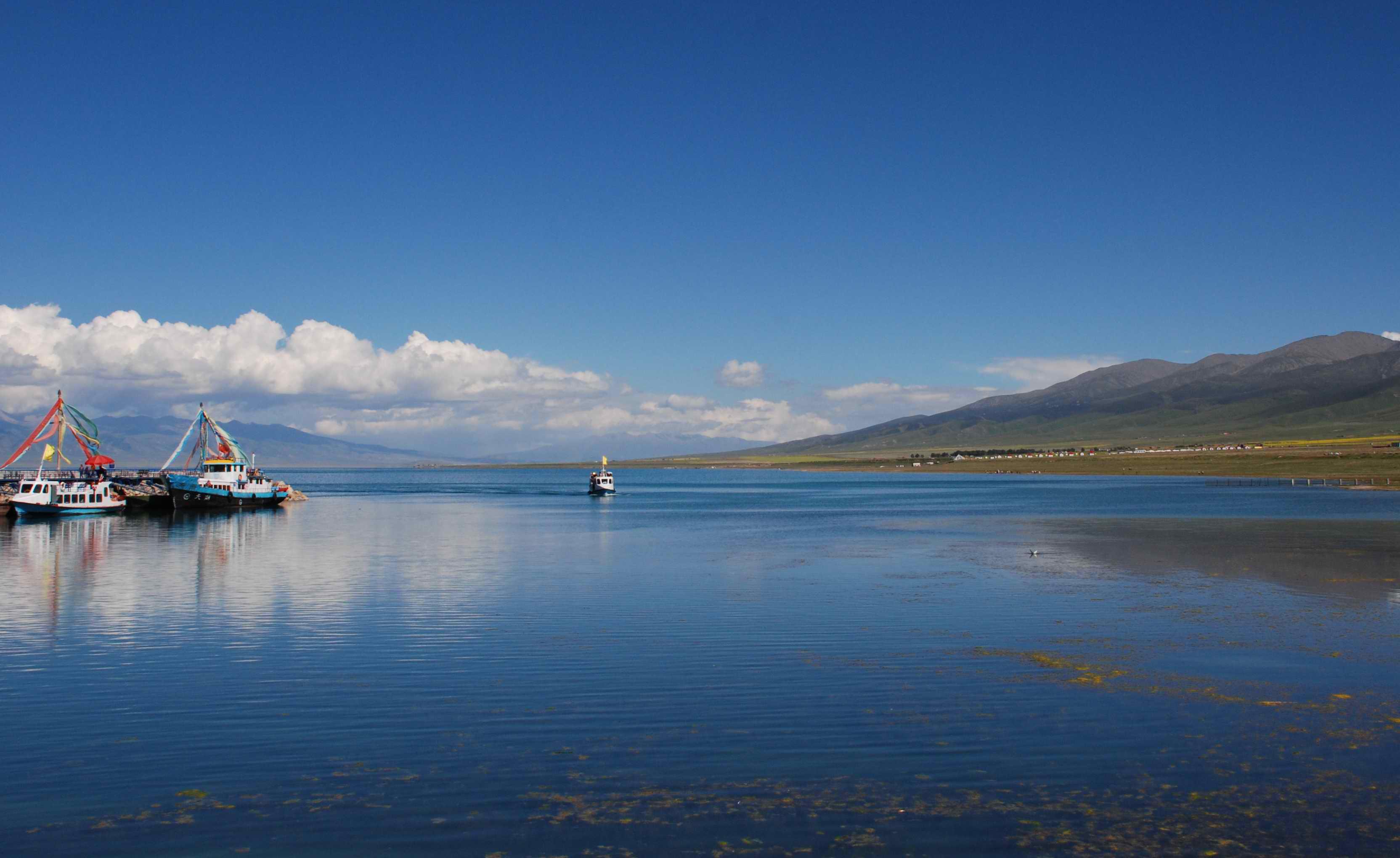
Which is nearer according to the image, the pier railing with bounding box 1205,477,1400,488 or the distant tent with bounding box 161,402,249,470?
the distant tent with bounding box 161,402,249,470

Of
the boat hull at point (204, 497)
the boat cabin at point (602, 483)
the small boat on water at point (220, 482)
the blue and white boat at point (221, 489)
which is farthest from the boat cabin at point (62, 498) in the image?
the boat cabin at point (602, 483)

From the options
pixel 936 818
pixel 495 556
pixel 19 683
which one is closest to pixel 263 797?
pixel 936 818

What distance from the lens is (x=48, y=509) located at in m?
86.8

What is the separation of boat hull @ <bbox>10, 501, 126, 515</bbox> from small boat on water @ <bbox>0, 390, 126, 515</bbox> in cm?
4

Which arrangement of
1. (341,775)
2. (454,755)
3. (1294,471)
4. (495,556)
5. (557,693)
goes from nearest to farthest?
(341,775) < (454,755) < (557,693) < (495,556) < (1294,471)

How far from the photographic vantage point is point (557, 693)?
2041 cm

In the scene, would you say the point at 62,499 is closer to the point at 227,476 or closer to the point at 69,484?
the point at 69,484

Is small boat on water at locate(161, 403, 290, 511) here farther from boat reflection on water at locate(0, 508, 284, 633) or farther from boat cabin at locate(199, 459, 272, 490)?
boat reflection on water at locate(0, 508, 284, 633)

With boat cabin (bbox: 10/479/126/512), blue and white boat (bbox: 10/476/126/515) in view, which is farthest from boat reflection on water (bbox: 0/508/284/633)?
boat cabin (bbox: 10/479/126/512)

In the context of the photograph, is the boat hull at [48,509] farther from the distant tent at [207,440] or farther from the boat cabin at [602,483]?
the boat cabin at [602,483]

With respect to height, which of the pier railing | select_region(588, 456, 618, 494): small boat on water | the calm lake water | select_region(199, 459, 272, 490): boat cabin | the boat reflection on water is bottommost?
the pier railing

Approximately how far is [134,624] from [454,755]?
736 inches

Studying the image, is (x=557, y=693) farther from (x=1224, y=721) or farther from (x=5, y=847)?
(x=1224, y=721)

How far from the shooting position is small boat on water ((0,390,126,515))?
86875 millimetres
